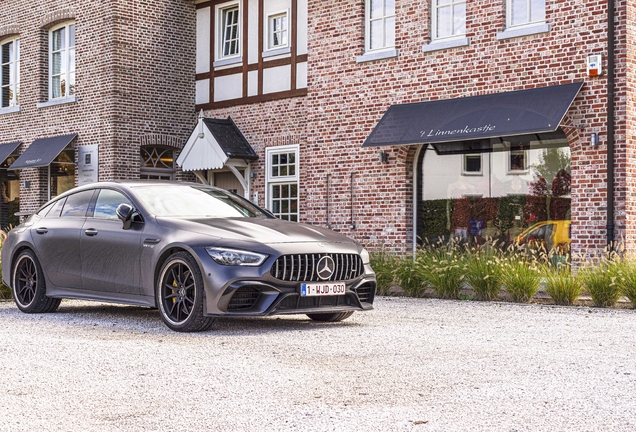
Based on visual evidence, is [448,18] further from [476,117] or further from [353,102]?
[353,102]

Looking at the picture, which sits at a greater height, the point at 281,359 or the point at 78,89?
the point at 78,89

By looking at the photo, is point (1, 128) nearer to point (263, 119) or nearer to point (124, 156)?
point (124, 156)

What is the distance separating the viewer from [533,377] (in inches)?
257

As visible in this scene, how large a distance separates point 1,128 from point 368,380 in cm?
2132

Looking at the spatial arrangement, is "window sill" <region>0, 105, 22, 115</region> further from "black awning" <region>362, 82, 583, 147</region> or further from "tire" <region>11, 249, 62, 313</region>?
"tire" <region>11, 249, 62, 313</region>

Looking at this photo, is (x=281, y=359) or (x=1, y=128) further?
(x=1, y=128)

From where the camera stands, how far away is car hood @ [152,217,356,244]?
9.07m

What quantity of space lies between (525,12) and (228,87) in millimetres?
8102

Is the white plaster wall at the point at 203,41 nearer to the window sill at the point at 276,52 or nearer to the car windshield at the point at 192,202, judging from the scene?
the window sill at the point at 276,52

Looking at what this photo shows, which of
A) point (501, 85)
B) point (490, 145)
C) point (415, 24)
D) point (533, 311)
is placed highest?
point (415, 24)

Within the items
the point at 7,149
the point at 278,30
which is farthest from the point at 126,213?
the point at 7,149

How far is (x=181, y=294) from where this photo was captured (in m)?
9.11

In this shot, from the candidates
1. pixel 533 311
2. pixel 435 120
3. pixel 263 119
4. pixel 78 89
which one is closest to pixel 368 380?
pixel 533 311

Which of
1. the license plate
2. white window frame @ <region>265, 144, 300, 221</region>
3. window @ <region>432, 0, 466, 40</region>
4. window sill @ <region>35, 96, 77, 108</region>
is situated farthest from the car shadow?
window sill @ <region>35, 96, 77, 108</region>
